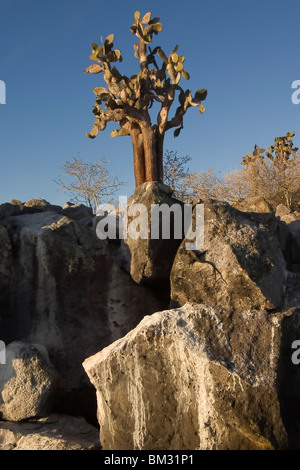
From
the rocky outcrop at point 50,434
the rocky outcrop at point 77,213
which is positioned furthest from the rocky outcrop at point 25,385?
the rocky outcrop at point 77,213

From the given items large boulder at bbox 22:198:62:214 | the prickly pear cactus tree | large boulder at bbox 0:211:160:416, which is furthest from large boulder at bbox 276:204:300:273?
the prickly pear cactus tree

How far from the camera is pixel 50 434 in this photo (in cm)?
442

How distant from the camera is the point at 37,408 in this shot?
4.68 meters

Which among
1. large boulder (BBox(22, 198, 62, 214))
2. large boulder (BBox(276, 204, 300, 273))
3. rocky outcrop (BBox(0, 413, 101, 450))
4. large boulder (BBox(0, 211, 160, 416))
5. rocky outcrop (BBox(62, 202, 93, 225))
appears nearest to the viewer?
rocky outcrop (BBox(0, 413, 101, 450))

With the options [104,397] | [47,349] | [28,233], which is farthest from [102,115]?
[104,397]

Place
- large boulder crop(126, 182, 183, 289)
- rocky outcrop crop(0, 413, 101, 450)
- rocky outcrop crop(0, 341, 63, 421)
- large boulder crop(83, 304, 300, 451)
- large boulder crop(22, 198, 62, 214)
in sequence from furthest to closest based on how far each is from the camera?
large boulder crop(22, 198, 62, 214) < large boulder crop(126, 182, 183, 289) < rocky outcrop crop(0, 341, 63, 421) < rocky outcrop crop(0, 413, 101, 450) < large boulder crop(83, 304, 300, 451)

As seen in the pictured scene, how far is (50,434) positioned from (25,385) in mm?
573

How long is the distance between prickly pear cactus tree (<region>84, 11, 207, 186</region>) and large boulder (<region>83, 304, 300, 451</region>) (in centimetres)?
938

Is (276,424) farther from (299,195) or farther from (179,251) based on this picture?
(299,195)

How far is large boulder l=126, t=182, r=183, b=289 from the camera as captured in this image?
527 cm

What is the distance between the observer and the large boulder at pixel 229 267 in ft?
15.5

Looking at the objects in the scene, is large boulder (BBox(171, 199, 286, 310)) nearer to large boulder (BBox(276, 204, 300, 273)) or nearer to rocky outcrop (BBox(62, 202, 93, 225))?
large boulder (BBox(276, 204, 300, 273))

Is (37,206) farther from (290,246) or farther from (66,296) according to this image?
(290,246)

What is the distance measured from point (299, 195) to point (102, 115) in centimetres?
1050
